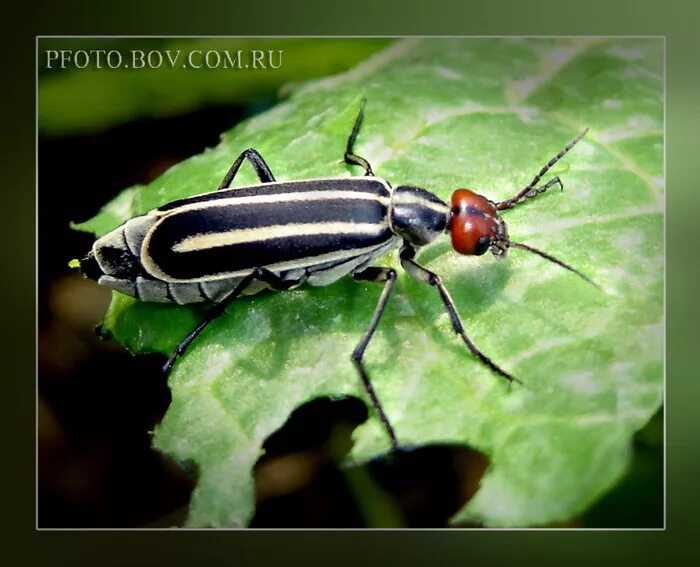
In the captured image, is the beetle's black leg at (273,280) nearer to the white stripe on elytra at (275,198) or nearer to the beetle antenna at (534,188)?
the white stripe on elytra at (275,198)

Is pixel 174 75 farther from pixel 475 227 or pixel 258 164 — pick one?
pixel 475 227

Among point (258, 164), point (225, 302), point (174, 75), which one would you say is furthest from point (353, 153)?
point (174, 75)

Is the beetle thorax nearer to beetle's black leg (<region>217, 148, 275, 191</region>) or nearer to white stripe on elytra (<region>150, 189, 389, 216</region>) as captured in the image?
white stripe on elytra (<region>150, 189, 389, 216</region>)

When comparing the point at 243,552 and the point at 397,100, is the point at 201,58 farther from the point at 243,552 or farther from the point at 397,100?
the point at 243,552

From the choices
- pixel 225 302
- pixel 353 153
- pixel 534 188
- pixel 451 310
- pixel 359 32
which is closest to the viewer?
pixel 451 310

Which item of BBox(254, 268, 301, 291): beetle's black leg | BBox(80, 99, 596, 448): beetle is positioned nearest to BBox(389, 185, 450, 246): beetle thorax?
BBox(80, 99, 596, 448): beetle
